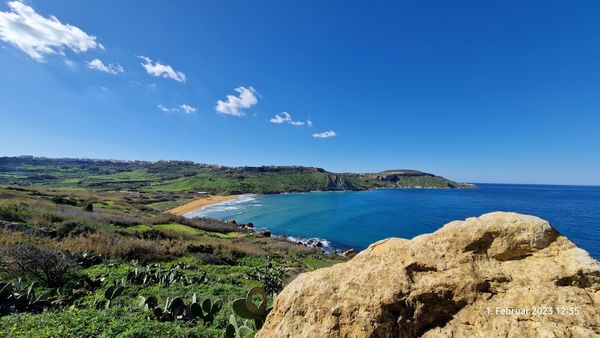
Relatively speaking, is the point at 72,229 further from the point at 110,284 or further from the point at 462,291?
the point at 462,291

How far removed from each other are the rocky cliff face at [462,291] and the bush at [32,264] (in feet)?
44.0

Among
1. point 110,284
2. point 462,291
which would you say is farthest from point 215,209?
point 462,291

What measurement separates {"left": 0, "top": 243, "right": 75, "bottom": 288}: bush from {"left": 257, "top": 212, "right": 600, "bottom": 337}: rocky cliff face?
1340 cm

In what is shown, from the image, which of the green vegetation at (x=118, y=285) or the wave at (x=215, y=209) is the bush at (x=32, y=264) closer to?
the green vegetation at (x=118, y=285)

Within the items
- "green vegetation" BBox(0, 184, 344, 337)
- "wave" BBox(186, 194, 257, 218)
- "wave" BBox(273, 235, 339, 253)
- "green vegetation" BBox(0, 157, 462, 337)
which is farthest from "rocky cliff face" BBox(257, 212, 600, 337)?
"wave" BBox(186, 194, 257, 218)

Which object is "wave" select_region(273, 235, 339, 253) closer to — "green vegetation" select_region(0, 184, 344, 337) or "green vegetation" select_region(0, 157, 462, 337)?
"green vegetation" select_region(0, 157, 462, 337)

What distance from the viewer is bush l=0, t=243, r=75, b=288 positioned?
42.3 feet

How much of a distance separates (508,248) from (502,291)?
84 cm

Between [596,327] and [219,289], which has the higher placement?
[596,327]

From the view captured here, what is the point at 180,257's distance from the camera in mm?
23844

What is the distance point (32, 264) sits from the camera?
12.9 meters

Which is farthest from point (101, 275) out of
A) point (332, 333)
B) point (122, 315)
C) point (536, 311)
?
point (536, 311)

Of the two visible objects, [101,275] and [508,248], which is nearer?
[508,248]

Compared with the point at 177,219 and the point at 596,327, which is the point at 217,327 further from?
the point at 177,219
